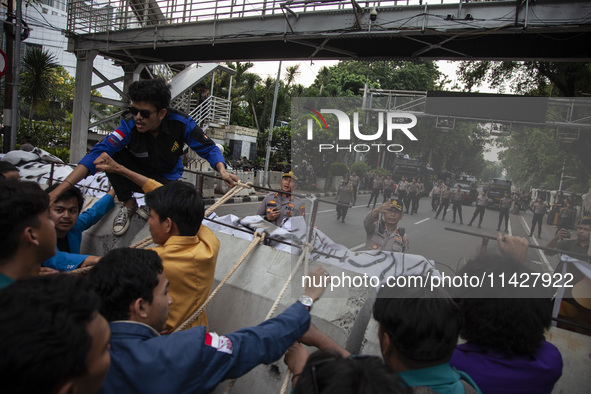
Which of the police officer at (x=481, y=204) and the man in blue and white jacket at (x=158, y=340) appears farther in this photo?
the police officer at (x=481, y=204)

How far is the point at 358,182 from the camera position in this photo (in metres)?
1.68

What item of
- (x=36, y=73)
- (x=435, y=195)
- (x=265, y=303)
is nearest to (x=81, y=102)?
(x=36, y=73)

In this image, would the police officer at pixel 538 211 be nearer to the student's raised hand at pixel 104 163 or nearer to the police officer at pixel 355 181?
the police officer at pixel 355 181

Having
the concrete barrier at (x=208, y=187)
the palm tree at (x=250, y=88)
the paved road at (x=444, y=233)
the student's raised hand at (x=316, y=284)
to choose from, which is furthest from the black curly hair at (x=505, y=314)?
the palm tree at (x=250, y=88)

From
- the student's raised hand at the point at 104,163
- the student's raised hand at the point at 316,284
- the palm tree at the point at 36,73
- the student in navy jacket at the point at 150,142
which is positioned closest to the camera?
the student's raised hand at the point at 316,284

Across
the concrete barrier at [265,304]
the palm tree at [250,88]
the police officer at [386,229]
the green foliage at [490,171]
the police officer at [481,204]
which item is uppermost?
the palm tree at [250,88]

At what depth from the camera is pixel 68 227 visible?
2.95 metres

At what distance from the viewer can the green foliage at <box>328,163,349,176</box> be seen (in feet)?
5.69

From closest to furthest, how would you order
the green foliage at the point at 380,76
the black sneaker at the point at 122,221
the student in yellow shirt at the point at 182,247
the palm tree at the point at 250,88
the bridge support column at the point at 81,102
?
the student in yellow shirt at the point at 182,247 < the black sneaker at the point at 122,221 < the bridge support column at the point at 81,102 < the green foliage at the point at 380,76 < the palm tree at the point at 250,88

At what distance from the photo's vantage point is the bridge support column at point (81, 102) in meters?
13.2

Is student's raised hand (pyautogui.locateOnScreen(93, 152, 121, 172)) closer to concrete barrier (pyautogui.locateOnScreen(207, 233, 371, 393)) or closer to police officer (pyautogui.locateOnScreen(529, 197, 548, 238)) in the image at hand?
concrete barrier (pyautogui.locateOnScreen(207, 233, 371, 393))

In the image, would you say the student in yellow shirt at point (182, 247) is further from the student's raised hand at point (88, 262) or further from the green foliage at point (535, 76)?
the green foliage at point (535, 76)

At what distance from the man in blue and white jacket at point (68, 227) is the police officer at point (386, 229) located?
5.63 feet

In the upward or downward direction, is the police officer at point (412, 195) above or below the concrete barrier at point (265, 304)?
above
